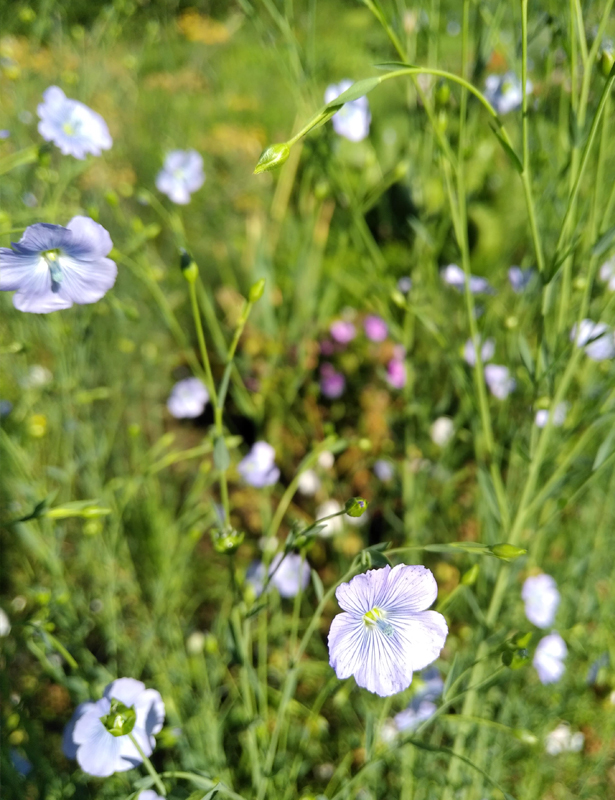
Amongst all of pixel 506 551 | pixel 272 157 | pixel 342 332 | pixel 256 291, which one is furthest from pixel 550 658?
pixel 342 332

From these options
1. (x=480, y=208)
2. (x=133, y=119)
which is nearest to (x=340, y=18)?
(x=133, y=119)

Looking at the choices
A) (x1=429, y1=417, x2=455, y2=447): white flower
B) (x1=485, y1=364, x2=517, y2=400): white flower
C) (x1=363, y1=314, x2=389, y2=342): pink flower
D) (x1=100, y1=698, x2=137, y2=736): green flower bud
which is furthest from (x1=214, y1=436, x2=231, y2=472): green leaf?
(x1=363, y1=314, x2=389, y2=342): pink flower

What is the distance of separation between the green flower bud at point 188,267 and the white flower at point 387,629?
43cm

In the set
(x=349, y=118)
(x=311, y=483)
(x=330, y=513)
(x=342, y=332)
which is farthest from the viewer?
(x=342, y=332)

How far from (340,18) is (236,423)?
511 cm

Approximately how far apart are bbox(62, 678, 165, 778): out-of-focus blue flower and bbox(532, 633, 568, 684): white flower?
86cm

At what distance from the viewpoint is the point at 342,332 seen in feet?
7.72

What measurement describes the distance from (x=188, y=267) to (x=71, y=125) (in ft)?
2.03

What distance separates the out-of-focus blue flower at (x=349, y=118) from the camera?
5.44 ft

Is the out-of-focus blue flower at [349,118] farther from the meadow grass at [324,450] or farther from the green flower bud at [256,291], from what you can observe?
the green flower bud at [256,291]

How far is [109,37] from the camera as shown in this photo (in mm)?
1680

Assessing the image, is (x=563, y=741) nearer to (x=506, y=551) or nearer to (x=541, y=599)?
(x=541, y=599)

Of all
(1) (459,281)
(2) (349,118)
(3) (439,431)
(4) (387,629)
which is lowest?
Answer: (3) (439,431)

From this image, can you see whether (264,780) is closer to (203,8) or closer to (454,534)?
(454,534)
